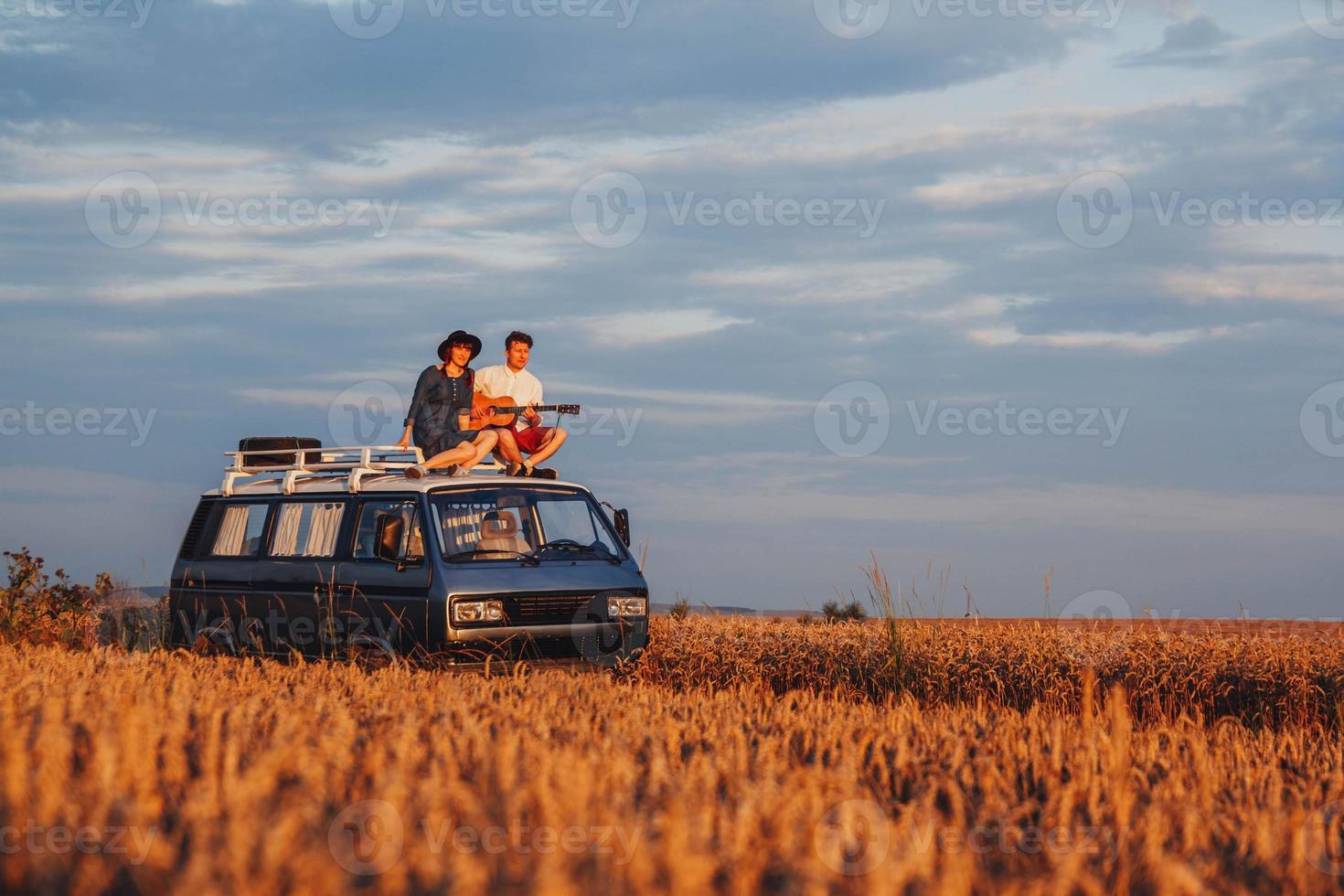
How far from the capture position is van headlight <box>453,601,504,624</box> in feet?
37.8

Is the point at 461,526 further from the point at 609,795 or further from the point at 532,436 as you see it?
the point at 609,795

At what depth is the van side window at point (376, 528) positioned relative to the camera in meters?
12.0

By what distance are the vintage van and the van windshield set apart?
14mm

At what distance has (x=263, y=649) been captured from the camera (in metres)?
13.3

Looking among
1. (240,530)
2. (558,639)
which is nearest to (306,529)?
(240,530)

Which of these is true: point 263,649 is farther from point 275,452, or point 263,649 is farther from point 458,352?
point 458,352

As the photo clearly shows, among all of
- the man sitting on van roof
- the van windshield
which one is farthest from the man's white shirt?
the van windshield

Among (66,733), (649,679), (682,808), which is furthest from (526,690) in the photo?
(649,679)

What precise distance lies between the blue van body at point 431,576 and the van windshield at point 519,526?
12 millimetres

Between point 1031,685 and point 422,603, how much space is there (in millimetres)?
6086

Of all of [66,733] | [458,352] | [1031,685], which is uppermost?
[458,352]

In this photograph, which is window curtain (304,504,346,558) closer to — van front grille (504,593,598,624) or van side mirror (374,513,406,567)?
van side mirror (374,513,406,567)

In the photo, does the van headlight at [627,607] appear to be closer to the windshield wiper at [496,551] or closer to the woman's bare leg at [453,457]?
the windshield wiper at [496,551]

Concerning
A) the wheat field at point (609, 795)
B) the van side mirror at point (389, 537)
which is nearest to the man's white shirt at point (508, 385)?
the van side mirror at point (389, 537)
